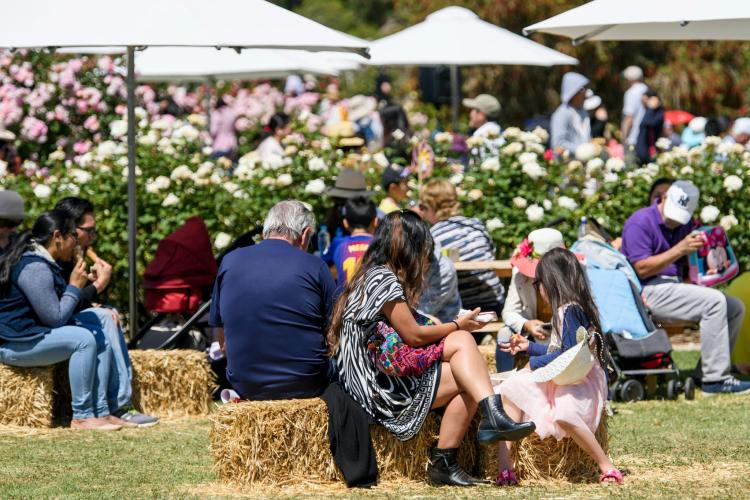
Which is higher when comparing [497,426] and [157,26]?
[157,26]

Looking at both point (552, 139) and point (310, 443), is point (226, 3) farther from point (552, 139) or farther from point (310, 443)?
point (552, 139)

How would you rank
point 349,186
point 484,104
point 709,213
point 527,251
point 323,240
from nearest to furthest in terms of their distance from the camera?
point 527,251
point 323,240
point 349,186
point 709,213
point 484,104

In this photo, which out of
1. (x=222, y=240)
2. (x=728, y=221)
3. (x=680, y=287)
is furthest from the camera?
(x=728, y=221)

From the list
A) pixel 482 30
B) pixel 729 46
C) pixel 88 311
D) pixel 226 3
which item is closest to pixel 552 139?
pixel 482 30

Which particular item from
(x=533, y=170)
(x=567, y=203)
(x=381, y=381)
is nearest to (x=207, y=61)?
(x=533, y=170)

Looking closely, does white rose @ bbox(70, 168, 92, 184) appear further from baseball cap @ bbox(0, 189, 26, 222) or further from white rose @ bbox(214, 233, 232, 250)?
baseball cap @ bbox(0, 189, 26, 222)

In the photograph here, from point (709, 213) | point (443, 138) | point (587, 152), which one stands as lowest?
point (709, 213)

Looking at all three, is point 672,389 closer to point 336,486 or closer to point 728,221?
point 728,221

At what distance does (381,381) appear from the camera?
623 cm

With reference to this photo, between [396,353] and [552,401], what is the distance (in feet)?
2.39

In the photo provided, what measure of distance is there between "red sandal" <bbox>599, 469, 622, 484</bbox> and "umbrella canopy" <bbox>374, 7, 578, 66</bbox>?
8.60 m

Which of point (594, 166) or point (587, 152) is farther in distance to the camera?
point (587, 152)

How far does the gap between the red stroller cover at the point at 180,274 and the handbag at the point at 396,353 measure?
9.50 feet

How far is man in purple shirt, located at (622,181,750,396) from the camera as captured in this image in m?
8.91
